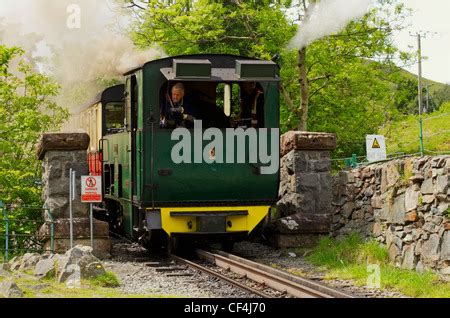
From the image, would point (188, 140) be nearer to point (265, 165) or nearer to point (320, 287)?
point (265, 165)

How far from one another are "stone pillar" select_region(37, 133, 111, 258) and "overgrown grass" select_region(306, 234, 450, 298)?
3483 millimetres

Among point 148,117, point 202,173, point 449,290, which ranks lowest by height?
point 449,290

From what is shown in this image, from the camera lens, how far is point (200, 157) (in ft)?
41.9

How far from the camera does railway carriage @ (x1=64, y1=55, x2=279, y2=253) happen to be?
12727mm

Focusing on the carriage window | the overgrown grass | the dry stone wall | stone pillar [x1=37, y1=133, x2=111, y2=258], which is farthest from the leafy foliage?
the dry stone wall

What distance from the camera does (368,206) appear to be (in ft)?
43.9

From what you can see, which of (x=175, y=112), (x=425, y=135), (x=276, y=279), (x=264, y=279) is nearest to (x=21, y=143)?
(x=175, y=112)

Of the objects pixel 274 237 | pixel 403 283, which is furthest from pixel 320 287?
pixel 274 237

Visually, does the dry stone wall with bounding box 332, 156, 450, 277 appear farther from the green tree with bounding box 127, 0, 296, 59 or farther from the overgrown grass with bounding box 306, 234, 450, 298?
the green tree with bounding box 127, 0, 296, 59

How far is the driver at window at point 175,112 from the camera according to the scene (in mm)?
12820

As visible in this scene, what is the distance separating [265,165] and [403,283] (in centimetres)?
382

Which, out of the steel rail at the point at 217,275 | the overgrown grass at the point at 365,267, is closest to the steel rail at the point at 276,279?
the steel rail at the point at 217,275

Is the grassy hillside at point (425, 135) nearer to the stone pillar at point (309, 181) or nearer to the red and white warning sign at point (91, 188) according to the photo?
the stone pillar at point (309, 181)
